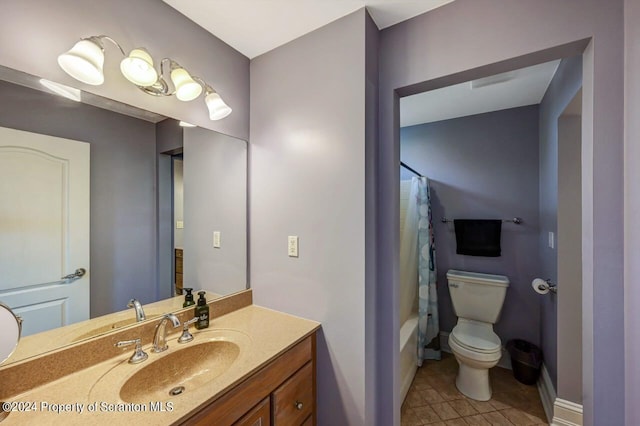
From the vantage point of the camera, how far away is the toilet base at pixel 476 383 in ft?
6.30

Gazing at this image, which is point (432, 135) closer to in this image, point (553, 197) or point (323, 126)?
point (553, 197)

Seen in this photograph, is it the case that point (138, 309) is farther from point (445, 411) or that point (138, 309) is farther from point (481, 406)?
point (481, 406)

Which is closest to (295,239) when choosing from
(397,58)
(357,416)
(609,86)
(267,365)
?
(267,365)

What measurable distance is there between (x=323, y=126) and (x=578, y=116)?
5.75 feet

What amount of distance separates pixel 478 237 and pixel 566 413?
133 cm

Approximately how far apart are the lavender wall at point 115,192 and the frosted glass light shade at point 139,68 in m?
0.19

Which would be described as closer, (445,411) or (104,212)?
(104,212)

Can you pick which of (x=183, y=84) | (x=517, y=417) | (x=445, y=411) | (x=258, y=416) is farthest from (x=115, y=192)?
(x=517, y=417)

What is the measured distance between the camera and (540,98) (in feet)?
7.08

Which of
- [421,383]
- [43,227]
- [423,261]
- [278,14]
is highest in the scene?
[278,14]

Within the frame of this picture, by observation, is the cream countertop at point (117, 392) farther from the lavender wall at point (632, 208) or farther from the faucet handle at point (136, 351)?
the lavender wall at point (632, 208)

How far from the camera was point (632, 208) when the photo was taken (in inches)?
33.6

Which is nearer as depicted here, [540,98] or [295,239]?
[295,239]

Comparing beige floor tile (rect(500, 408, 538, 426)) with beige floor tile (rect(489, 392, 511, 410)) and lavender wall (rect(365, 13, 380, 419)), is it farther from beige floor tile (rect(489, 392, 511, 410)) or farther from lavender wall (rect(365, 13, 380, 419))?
lavender wall (rect(365, 13, 380, 419))
